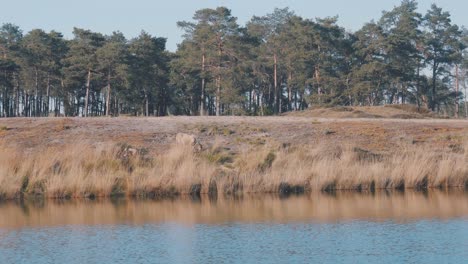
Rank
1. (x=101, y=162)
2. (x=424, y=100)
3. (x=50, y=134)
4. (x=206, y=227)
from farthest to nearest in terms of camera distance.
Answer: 1. (x=424, y=100)
2. (x=50, y=134)
3. (x=101, y=162)
4. (x=206, y=227)

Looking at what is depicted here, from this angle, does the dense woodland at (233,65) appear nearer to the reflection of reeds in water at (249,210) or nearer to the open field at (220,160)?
the open field at (220,160)

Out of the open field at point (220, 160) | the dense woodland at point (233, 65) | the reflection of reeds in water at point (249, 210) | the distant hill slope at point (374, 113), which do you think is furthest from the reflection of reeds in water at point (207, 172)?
the dense woodland at point (233, 65)

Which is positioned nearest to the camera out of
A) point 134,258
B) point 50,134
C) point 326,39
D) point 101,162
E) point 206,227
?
point 134,258

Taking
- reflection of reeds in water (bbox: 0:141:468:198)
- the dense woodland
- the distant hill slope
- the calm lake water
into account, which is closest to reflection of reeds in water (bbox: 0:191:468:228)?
the calm lake water

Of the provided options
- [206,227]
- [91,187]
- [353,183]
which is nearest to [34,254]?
[206,227]

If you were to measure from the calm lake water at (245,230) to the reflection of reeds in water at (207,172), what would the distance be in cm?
120

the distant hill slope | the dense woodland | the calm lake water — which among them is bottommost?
the calm lake water

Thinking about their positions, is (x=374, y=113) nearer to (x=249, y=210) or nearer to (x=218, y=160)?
(x=218, y=160)

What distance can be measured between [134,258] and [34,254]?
83.4 inches

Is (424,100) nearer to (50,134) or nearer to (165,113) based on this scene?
(165,113)

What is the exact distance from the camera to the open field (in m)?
26.3

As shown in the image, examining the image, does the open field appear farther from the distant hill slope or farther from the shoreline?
the distant hill slope

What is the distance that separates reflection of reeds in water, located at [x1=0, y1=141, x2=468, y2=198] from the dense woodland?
37.0m

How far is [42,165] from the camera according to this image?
88.0 ft
